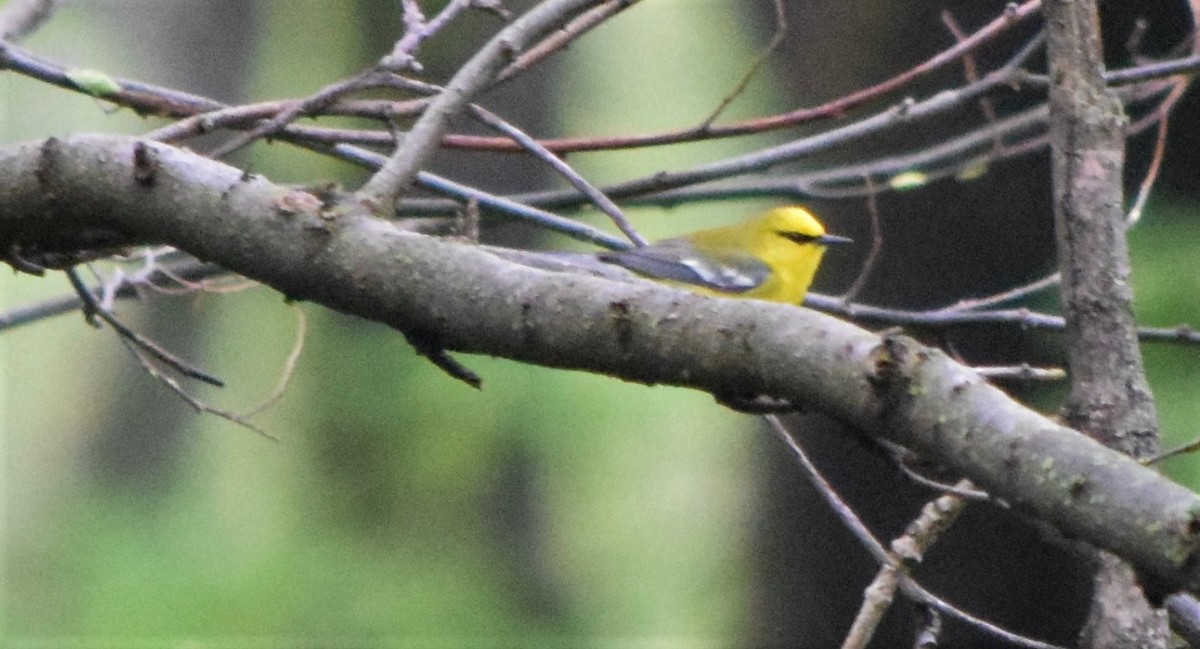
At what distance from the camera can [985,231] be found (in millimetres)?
1894

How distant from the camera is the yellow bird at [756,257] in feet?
5.57

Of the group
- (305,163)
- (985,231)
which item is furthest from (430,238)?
(305,163)

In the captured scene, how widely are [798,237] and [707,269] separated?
0.13 meters

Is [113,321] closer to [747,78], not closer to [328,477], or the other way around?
[747,78]

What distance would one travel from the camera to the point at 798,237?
5.79ft

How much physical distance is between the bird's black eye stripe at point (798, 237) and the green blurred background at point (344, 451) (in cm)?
102

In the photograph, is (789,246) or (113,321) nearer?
(113,321)

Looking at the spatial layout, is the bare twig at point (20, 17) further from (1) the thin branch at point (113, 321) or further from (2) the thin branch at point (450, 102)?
(2) the thin branch at point (450, 102)

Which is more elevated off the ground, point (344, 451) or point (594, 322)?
point (594, 322)

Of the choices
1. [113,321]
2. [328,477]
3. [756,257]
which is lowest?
[328,477]

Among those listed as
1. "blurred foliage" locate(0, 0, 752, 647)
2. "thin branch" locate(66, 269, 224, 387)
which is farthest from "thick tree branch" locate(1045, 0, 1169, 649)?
"blurred foliage" locate(0, 0, 752, 647)

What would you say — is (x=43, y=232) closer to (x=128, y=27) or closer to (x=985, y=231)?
(x=985, y=231)

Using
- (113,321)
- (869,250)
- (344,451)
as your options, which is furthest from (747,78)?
(344,451)

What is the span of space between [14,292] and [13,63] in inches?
85.2
